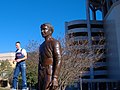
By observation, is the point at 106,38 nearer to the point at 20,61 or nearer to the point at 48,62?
the point at 20,61

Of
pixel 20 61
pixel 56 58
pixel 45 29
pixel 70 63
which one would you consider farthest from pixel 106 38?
pixel 56 58

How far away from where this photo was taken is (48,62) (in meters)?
5.28

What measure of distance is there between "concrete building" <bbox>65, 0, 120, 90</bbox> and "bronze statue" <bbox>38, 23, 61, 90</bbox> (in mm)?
50406

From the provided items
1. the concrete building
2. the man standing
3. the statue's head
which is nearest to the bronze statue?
the statue's head

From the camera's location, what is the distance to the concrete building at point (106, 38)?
56.6 meters

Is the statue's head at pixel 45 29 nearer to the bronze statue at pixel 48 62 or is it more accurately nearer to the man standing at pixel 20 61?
the bronze statue at pixel 48 62

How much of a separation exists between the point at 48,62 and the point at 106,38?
62.8m

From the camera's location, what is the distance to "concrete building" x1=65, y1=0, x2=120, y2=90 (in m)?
56.6

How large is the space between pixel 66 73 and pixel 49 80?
26843 mm

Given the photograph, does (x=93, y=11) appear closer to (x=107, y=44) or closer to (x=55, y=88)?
(x=107, y=44)

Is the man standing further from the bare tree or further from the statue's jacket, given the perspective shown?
the bare tree

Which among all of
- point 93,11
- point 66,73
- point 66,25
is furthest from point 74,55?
point 93,11

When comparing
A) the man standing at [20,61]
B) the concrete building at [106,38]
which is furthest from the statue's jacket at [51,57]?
the concrete building at [106,38]

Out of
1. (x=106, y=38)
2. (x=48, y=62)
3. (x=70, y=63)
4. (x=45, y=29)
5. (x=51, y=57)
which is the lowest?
(x=48, y=62)
